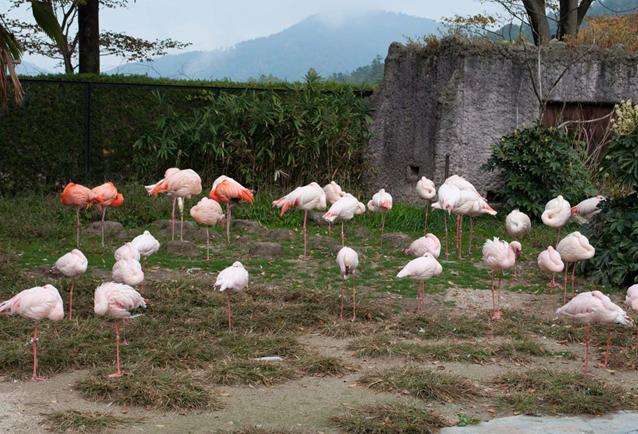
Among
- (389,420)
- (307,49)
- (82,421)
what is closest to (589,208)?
(389,420)

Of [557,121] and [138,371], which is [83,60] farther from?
[138,371]

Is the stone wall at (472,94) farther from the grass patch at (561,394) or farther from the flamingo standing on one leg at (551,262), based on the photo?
the grass patch at (561,394)

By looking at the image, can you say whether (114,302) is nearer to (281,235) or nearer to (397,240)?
(281,235)

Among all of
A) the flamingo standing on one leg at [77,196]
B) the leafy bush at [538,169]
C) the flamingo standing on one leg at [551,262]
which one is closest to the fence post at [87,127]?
the flamingo standing on one leg at [77,196]

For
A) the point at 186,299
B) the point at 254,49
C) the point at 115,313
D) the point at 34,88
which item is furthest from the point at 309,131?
the point at 254,49

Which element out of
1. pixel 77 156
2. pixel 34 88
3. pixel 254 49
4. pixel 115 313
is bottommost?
pixel 115 313

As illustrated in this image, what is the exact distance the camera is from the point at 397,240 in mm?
11492

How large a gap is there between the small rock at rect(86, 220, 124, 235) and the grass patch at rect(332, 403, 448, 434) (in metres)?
6.75

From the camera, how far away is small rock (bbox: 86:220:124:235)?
459 inches

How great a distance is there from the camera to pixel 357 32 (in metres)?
137

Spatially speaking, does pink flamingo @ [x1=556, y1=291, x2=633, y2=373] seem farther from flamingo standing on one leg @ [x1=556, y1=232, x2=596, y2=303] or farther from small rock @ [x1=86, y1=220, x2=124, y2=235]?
small rock @ [x1=86, y1=220, x2=124, y2=235]

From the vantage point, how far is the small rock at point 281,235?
1167 cm

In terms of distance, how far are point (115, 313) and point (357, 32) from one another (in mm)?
133562

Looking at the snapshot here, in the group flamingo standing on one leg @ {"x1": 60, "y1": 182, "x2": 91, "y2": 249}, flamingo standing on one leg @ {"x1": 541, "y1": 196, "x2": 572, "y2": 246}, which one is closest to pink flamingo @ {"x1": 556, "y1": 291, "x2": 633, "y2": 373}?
flamingo standing on one leg @ {"x1": 541, "y1": 196, "x2": 572, "y2": 246}
